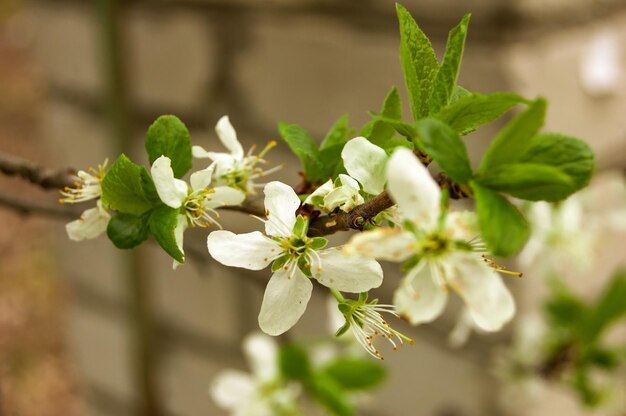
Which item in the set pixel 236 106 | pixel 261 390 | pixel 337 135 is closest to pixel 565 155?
pixel 337 135

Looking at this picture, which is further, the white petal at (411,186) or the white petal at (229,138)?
the white petal at (229,138)

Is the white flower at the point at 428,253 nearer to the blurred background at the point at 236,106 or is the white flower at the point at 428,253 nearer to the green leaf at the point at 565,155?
the green leaf at the point at 565,155

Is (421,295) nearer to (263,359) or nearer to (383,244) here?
(383,244)

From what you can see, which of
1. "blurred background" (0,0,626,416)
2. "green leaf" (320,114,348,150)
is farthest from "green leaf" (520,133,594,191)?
"blurred background" (0,0,626,416)

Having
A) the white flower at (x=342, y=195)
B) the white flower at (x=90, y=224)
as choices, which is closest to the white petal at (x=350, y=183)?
the white flower at (x=342, y=195)

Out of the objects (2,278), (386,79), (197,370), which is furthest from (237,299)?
(2,278)

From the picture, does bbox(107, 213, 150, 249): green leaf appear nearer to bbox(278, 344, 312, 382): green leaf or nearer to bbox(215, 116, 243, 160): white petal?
bbox(215, 116, 243, 160): white petal
